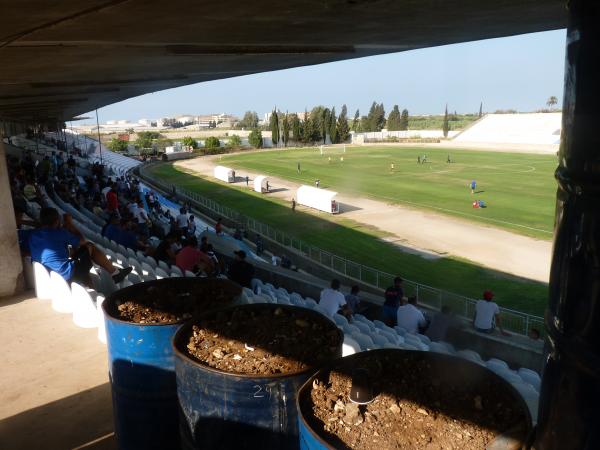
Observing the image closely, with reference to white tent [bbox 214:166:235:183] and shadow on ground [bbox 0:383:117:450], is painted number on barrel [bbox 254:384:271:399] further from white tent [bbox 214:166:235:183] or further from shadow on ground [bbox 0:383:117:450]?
white tent [bbox 214:166:235:183]

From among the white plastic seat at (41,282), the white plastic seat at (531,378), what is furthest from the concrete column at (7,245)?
the white plastic seat at (531,378)

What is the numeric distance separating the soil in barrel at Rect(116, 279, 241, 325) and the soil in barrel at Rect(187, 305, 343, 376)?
0.36 metres

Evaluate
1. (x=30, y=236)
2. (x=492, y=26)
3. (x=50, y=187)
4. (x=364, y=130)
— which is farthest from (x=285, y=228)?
(x=364, y=130)

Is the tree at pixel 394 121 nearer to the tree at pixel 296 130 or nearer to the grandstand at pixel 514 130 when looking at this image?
the grandstand at pixel 514 130

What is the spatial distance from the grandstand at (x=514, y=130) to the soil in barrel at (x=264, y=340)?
73871mm

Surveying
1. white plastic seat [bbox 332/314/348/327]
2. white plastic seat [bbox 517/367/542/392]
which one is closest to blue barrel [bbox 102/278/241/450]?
white plastic seat [bbox 332/314/348/327]

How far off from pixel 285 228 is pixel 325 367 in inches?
923

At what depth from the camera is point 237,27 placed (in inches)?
192

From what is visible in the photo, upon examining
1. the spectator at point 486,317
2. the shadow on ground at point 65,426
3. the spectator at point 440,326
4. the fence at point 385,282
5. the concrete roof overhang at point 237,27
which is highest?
the concrete roof overhang at point 237,27

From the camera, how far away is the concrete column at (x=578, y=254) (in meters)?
1.33

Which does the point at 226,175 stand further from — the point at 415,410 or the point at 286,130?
the point at 286,130

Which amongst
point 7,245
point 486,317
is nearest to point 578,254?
point 486,317

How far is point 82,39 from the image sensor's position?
4.91 m

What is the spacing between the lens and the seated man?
6965mm
